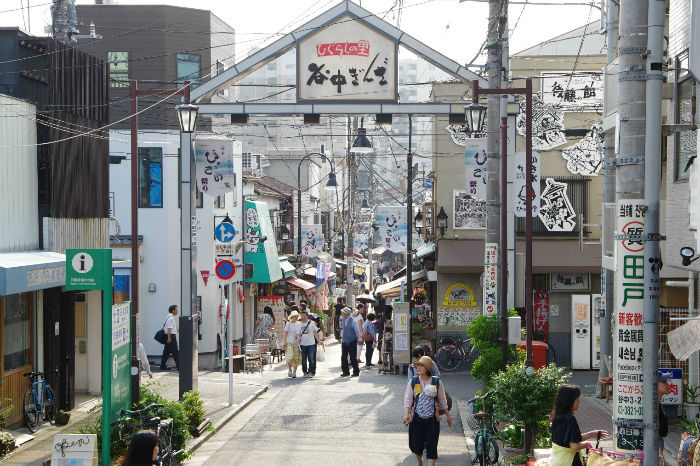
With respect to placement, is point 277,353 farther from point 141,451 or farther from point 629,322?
point 141,451

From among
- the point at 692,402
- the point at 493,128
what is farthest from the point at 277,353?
the point at 692,402

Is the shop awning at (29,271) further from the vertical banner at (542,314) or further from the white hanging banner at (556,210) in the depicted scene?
the vertical banner at (542,314)

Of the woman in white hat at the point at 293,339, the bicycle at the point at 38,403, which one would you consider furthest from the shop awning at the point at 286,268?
the bicycle at the point at 38,403

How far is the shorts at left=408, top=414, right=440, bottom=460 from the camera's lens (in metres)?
12.2

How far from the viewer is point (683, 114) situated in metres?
13.6

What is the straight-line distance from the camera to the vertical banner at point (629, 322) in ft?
27.2

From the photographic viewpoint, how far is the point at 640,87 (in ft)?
26.9

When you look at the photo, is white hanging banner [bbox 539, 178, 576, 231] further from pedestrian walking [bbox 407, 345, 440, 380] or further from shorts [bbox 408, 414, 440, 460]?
shorts [bbox 408, 414, 440, 460]

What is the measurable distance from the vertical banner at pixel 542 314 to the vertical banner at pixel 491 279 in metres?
9.23

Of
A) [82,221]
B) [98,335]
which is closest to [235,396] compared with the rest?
[98,335]

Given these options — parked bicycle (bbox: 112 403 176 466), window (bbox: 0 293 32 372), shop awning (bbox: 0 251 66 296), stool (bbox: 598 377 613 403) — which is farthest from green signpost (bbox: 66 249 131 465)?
stool (bbox: 598 377 613 403)

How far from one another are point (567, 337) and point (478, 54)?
39.5 feet

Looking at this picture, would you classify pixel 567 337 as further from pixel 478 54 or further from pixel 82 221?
pixel 82 221

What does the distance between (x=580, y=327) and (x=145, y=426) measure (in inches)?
646
